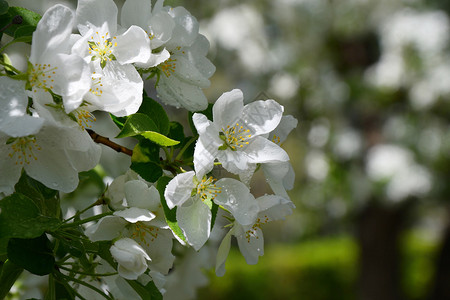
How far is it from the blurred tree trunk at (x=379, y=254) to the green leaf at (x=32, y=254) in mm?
4636

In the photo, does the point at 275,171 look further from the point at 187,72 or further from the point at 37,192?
the point at 37,192

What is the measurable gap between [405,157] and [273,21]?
1711 millimetres

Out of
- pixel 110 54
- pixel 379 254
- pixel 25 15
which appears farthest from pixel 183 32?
pixel 379 254

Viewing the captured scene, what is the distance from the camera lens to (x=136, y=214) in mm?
801

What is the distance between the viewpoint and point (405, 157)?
168 inches

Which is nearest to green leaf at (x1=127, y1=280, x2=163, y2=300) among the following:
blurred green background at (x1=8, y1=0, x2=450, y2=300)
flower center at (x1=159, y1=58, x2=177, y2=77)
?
flower center at (x1=159, y1=58, x2=177, y2=77)

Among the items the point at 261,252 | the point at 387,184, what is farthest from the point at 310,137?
the point at 261,252

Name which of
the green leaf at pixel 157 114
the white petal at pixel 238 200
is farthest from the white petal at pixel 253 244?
the green leaf at pixel 157 114

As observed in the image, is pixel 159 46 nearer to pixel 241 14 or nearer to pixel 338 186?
pixel 241 14

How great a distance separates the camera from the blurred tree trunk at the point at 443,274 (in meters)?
4.95

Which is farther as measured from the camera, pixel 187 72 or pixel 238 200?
pixel 187 72

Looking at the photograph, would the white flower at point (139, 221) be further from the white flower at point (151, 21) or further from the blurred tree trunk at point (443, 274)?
the blurred tree trunk at point (443, 274)

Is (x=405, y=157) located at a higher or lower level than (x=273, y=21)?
lower

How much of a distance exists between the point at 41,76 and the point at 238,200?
309 mm
